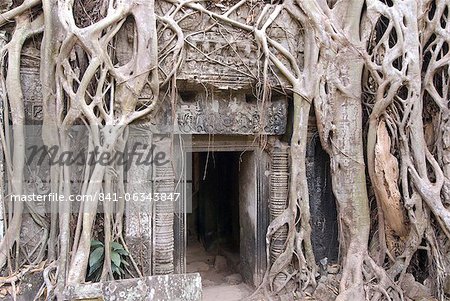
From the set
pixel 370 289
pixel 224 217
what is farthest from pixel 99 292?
pixel 224 217

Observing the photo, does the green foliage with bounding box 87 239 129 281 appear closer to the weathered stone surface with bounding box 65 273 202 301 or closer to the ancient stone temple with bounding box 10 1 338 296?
the ancient stone temple with bounding box 10 1 338 296

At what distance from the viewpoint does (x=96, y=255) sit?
3178 millimetres

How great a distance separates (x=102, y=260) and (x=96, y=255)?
0.07 m

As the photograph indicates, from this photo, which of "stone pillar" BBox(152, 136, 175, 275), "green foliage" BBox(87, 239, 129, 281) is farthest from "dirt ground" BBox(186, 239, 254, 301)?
"green foliage" BBox(87, 239, 129, 281)

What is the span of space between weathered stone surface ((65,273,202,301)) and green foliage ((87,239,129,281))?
23.8 inches

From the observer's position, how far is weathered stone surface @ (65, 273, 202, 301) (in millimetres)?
2363

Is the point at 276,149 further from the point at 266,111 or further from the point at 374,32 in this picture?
the point at 374,32

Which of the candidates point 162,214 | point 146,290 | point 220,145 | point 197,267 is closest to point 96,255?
point 162,214

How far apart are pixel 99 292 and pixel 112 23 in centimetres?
201

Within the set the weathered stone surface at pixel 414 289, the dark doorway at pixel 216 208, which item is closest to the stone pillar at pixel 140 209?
the dark doorway at pixel 216 208

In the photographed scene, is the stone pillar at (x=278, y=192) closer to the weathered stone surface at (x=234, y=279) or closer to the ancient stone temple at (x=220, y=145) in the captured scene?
the ancient stone temple at (x=220, y=145)

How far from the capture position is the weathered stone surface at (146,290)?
236 centimetres

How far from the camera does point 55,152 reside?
3303 mm

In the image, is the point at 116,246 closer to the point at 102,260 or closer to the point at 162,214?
the point at 102,260
